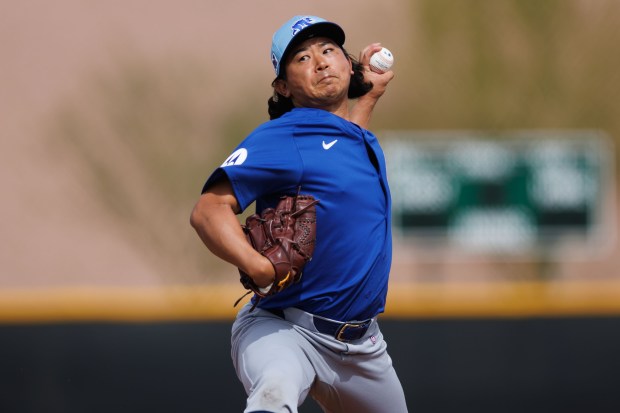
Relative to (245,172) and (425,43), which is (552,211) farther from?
(245,172)

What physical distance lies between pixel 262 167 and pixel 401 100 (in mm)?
10940

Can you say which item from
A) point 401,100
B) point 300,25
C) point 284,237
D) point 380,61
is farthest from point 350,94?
point 401,100

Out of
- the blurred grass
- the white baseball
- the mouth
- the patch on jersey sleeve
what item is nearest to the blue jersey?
the patch on jersey sleeve

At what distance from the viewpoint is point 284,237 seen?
3.32 metres

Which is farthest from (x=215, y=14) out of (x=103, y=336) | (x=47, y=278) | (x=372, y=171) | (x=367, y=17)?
(x=372, y=171)

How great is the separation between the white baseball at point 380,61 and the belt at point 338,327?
102 centimetres

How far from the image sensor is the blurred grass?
45.0 ft

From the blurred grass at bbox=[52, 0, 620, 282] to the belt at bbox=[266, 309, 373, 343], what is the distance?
32.9 feet

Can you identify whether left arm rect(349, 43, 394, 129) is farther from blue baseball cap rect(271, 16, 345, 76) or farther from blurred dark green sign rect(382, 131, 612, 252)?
blurred dark green sign rect(382, 131, 612, 252)

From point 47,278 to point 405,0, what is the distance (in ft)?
19.4

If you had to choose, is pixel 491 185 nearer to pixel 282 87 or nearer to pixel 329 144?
pixel 282 87

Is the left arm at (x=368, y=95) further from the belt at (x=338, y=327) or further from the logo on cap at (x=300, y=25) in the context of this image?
the belt at (x=338, y=327)

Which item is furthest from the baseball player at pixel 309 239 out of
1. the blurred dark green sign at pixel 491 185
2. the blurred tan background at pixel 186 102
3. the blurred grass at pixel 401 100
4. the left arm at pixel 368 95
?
the blurred grass at pixel 401 100

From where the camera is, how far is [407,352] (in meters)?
5.95
